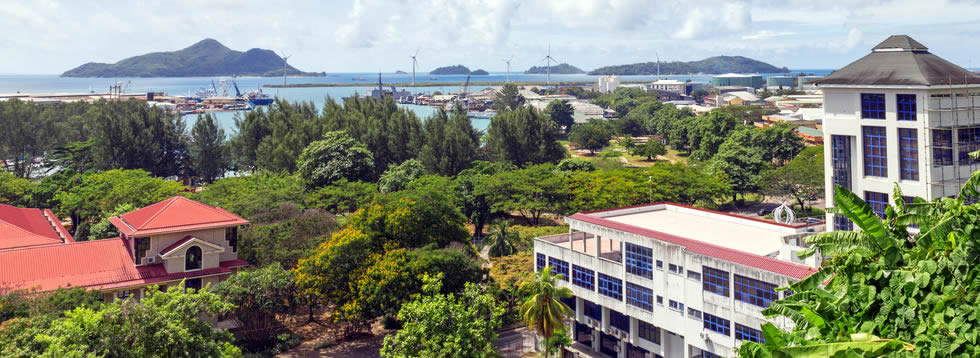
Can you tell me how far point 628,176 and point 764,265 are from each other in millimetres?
29541

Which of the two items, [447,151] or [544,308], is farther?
[447,151]

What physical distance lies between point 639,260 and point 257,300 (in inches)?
605

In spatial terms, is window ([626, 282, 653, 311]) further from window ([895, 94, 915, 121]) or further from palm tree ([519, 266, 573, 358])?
window ([895, 94, 915, 121])

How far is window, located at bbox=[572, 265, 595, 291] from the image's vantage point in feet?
102

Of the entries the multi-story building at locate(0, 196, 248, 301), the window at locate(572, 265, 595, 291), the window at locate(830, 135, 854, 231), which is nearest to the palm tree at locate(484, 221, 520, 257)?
the window at locate(572, 265, 595, 291)

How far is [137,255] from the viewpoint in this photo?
30.9 m

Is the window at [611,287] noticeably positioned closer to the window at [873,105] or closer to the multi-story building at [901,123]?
the multi-story building at [901,123]

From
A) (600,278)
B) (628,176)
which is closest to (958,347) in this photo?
(600,278)

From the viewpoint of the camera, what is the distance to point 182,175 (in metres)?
70.4

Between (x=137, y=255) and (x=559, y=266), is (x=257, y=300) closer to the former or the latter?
(x=137, y=255)

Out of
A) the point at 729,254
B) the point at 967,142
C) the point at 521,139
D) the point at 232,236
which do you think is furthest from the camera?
the point at 521,139

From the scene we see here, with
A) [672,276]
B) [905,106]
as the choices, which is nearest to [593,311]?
[672,276]

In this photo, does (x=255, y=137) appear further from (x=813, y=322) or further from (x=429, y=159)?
(x=813, y=322)

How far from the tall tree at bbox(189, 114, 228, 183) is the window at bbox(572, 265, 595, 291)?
4828cm
